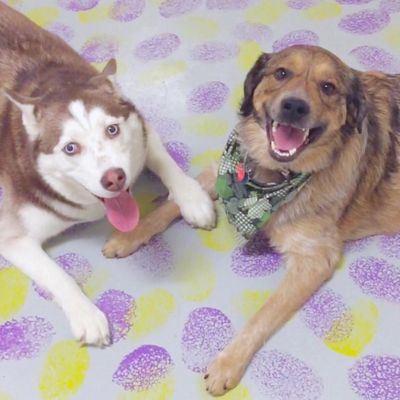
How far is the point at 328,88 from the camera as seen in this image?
185cm

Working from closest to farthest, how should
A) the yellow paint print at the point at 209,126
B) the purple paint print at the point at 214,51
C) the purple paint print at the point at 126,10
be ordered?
the yellow paint print at the point at 209,126 → the purple paint print at the point at 214,51 → the purple paint print at the point at 126,10

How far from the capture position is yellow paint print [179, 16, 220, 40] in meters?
3.02

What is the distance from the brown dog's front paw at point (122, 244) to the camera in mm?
2205

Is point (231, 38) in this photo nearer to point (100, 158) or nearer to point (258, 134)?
point (258, 134)

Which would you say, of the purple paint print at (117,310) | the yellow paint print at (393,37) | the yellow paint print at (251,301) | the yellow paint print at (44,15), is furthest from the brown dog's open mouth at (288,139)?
→ the yellow paint print at (44,15)

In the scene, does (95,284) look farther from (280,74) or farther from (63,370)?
(280,74)

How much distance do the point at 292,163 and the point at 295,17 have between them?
4.54 feet

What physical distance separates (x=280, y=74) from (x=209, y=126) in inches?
29.4

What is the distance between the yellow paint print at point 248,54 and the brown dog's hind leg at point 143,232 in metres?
0.92

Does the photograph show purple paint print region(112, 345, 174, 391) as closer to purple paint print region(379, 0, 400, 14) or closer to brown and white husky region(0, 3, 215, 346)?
brown and white husky region(0, 3, 215, 346)

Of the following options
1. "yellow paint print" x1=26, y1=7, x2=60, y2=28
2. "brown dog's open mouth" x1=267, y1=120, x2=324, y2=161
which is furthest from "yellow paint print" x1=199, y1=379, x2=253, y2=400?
"yellow paint print" x1=26, y1=7, x2=60, y2=28

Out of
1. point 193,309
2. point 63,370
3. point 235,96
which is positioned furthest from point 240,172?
point 63,370

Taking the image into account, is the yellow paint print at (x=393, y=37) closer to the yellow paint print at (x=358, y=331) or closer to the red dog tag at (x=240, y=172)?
the red dog tag at (x=240, y=172)

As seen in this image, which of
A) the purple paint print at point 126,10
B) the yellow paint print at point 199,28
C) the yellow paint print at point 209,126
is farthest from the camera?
the purple paint print at point 126,10
